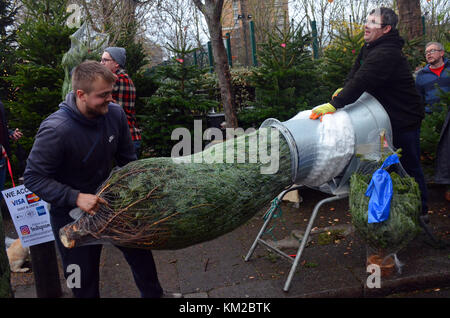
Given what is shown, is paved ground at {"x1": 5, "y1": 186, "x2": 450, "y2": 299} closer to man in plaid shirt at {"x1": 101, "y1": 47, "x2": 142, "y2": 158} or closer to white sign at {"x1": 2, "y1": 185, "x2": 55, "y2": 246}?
white sign at {"x1": 2, "y1": 185, "x2": 55, "y2": 246}

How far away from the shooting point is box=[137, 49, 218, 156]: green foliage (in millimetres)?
6531

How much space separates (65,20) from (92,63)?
404 centimetres

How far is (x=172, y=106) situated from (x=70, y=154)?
4066mm

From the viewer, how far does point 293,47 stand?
627 centimetres

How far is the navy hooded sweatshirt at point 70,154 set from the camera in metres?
2.53

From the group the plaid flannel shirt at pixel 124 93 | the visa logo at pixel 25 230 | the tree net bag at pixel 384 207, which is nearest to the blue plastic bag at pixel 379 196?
the tree net bag at pixel 384 207

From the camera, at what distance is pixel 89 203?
2484mm

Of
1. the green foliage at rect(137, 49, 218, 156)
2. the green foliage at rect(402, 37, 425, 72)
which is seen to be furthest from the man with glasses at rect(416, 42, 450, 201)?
the green foliage at rect(137, 49, 218, 156)

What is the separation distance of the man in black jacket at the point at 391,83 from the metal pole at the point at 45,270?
2561mm

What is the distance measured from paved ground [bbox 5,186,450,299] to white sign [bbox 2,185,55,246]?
610 mm

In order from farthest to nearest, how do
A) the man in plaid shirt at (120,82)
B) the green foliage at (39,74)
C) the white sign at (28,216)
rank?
the green foliage at (39,74) → the man in plaid shirt at (120,82) → the white sign at (28,216)

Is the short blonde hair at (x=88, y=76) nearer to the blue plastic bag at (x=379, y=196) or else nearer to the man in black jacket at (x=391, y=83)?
the man in black jacket at (x=391, y=83)

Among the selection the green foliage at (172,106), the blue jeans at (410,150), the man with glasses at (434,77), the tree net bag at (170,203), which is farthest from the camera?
the green foliage at (172,106)

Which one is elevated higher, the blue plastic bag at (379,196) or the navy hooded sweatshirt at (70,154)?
the navy hooded sweatshirt at (70,154)
